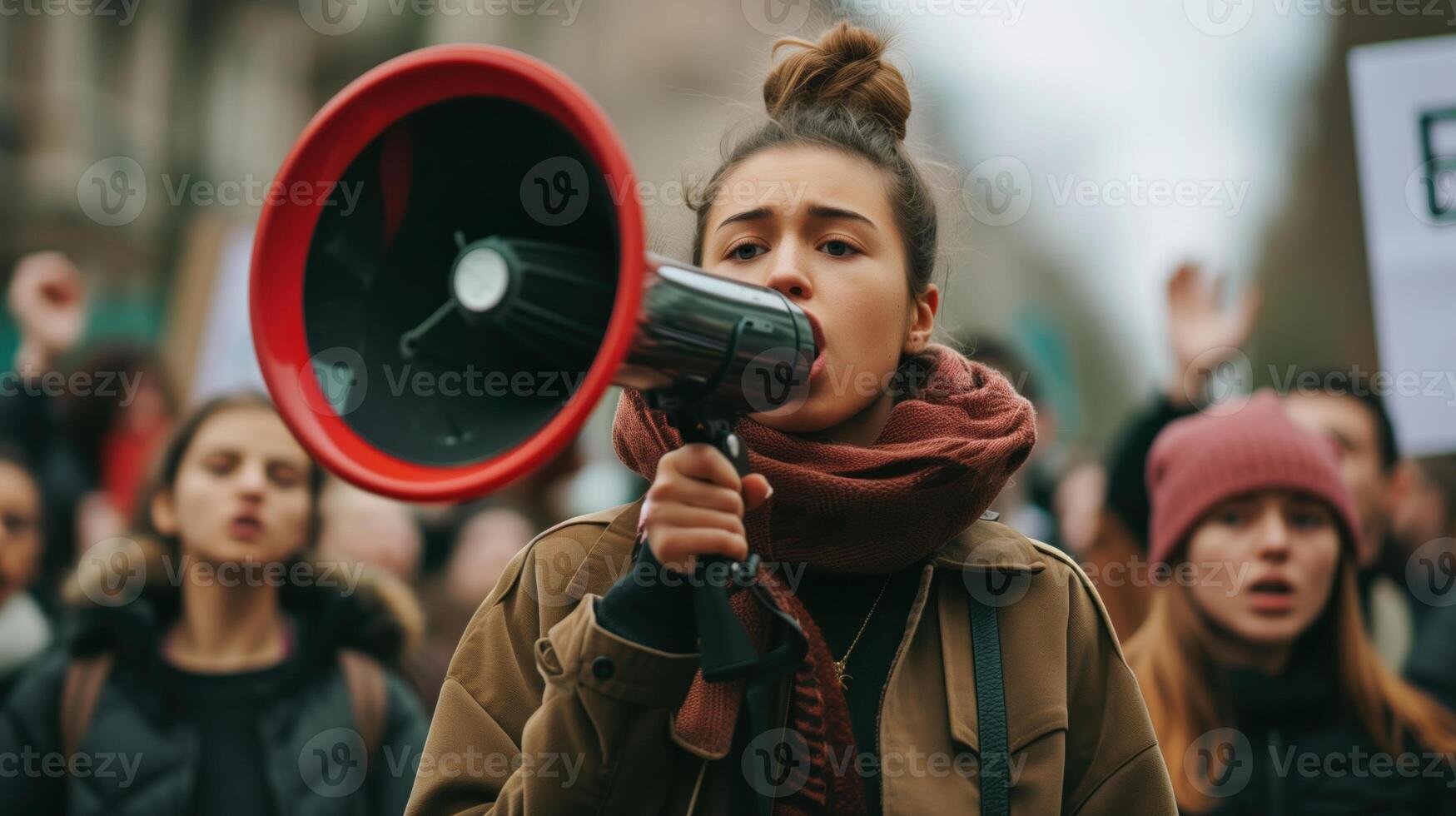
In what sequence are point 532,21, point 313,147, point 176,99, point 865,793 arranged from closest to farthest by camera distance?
point 313,147 → point 865,793 → point 176,99 → point 532,21

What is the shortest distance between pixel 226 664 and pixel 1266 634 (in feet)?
9.48

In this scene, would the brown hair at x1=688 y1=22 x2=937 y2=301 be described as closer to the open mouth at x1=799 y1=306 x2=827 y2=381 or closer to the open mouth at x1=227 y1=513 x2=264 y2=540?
the open mouth at x1=799 y1=306 x2=827 y2=381

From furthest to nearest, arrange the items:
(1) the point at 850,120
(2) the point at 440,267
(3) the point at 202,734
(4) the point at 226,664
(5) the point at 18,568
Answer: (5) the point at 18,568 → (4) the point at 226,664 → (3) the point at 202,734 → (1) the point at 850,120 → (2) the point at 440,267

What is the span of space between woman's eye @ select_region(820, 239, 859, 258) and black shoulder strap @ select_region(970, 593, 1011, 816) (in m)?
0.53

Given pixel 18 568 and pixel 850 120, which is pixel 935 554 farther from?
pixel 18 568

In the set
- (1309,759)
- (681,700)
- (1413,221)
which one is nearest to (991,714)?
(681,700)

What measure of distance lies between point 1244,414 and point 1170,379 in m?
0.48

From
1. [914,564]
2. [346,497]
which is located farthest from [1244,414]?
[346,497]

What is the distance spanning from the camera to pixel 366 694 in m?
3.76

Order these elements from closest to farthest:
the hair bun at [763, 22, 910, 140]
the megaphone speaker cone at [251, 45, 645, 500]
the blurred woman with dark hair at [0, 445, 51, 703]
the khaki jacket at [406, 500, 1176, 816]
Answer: the megaphone speaker cone at [251, 45, 645, 500] < the khaki jacket at [406, 500, 1176, 816] < the hair bun at [763, 22, 910, 140] < the blurred woman with dark hair at [0, 445, 51, 703]

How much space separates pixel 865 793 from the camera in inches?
68.7

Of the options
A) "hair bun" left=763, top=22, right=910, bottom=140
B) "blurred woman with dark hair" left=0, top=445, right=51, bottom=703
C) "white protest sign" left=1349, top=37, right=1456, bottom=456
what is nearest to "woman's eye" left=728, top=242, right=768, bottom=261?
"hair bun" left=763, top=22, right=910, bottom=140

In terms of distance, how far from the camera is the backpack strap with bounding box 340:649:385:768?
370 centimetres

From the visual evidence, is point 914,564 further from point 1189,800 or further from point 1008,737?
point 1189,800
